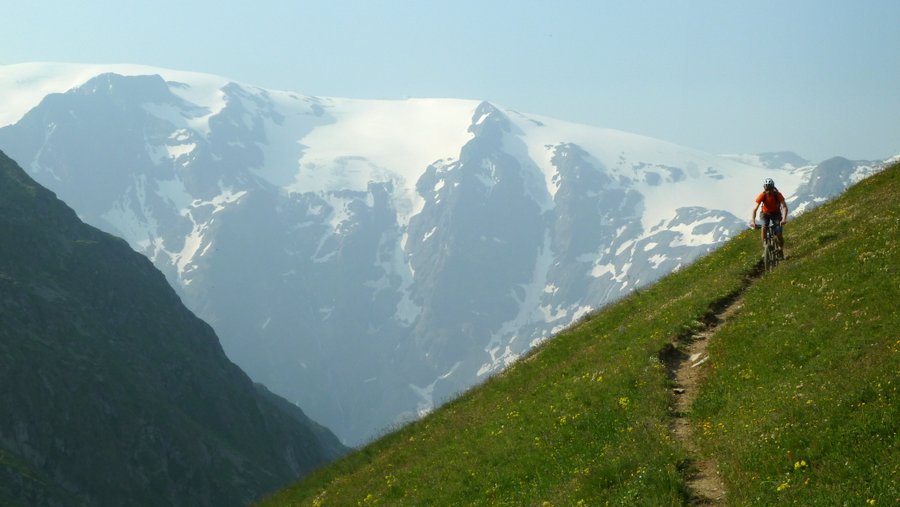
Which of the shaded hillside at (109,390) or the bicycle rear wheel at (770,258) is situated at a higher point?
the shaded hillside at (109,390)

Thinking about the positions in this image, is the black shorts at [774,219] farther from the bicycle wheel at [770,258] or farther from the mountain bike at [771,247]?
the bicycle wheel at [770,258]

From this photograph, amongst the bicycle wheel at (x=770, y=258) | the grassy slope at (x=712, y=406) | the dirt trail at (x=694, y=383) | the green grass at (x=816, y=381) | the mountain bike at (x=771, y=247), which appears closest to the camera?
the green grass at (x=816, y=381)

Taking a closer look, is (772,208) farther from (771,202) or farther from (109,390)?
(109,390)

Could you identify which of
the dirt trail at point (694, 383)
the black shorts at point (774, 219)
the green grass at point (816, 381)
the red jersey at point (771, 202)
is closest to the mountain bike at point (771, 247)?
the black shorts at point (774, 219)

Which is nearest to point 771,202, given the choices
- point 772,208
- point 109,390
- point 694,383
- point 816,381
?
point 772,208

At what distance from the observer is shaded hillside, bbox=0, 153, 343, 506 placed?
107000mm

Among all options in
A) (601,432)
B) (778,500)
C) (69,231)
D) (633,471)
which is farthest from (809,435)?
(69,231)

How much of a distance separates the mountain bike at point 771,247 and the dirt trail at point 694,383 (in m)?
1.06

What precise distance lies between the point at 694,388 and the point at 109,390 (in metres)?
116

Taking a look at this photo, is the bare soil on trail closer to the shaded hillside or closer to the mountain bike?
the mountain bike

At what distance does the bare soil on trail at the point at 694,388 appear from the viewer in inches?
720

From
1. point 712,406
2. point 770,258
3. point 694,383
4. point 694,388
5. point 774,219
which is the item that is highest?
point 774,219

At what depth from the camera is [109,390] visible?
123 m

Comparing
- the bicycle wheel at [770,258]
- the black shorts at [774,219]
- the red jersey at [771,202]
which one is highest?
the red jersey at [771,202]
